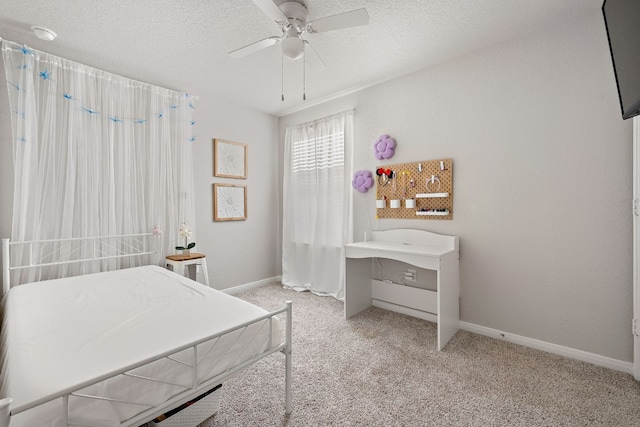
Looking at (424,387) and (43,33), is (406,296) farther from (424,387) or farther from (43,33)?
(43,33)

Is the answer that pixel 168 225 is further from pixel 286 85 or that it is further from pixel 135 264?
pixel 286 85

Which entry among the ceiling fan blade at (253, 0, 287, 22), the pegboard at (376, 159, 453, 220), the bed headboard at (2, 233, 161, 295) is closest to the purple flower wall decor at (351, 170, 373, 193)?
the pegboard at (376, 159, 453, 220)

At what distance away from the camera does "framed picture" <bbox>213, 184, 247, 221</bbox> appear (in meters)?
3.74

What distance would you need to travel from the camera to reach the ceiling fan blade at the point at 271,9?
5.65ft

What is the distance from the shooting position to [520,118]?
2.41 metres

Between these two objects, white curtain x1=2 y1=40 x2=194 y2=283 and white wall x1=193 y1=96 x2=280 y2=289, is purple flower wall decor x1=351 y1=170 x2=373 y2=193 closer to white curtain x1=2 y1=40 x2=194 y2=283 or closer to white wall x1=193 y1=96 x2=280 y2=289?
white wall x1=193 y1=96 x2=280 y2=289

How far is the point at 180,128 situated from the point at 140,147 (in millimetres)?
497

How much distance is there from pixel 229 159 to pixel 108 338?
9.36 ft

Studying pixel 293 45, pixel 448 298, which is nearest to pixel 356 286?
pixel 448 298

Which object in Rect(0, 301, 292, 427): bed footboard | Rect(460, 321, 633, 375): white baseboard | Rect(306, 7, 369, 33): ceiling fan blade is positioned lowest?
Rect(460, 321, 633, 375): white baseboard

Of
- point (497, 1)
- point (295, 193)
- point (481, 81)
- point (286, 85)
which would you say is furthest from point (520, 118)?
point (295, 193)

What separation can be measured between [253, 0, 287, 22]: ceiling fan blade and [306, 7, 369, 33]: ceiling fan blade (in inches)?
7.0

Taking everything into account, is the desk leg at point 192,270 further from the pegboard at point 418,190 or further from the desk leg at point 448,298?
the desk leg at point 448,298

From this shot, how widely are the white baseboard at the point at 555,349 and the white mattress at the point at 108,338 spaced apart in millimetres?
2008
